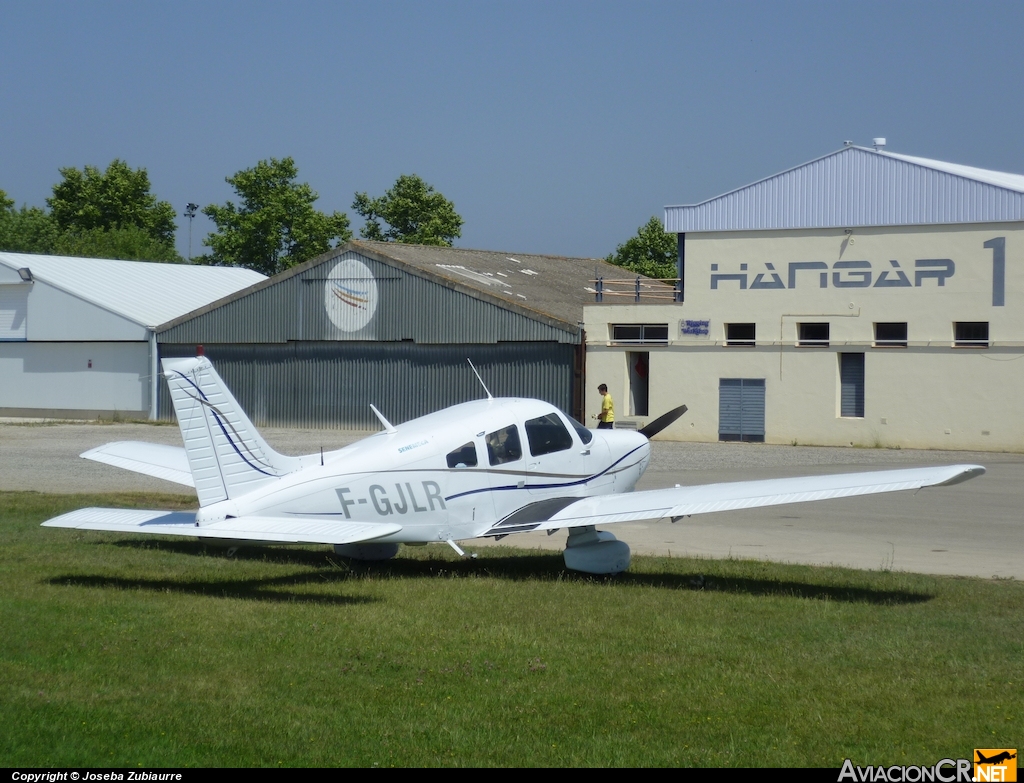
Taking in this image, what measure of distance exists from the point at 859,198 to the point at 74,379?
3147 cm

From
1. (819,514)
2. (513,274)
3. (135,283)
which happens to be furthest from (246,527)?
(135,283)

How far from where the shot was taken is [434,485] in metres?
12.2

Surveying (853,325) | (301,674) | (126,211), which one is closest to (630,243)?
(126,211)

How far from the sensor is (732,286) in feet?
117

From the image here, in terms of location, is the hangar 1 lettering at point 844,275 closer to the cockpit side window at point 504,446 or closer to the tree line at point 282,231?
the cockpit side window at point 504,446

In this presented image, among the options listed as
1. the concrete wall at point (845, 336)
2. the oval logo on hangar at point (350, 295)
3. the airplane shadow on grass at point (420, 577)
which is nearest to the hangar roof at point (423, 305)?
the oval logo on hangar at point (350, 295)

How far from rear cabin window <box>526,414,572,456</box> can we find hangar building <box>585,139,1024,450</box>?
72.9ft

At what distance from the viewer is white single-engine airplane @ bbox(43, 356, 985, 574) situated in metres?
11.1

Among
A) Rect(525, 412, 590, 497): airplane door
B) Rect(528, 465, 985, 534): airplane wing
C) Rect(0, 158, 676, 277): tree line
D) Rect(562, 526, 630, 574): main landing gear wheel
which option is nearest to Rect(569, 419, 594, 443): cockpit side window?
Rect(525, 412, 590, 497): airplane door

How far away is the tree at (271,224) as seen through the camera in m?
81.8

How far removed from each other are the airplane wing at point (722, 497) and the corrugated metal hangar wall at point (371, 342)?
81.0 feet

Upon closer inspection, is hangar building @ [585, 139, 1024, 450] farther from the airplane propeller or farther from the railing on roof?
the airplane propeller

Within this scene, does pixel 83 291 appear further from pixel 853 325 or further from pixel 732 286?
pixel 853 325

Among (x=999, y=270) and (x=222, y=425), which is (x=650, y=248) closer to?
(x=999, y=270)
